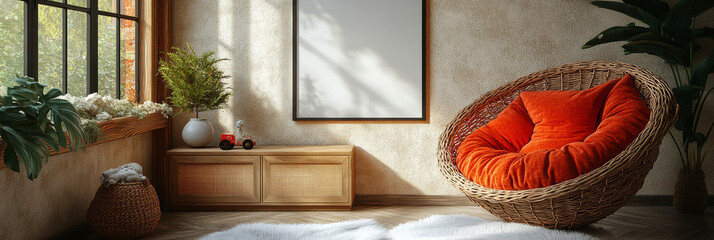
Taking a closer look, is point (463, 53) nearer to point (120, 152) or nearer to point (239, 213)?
point (239, 213)

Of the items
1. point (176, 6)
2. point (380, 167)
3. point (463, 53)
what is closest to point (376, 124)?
point (380, 167)

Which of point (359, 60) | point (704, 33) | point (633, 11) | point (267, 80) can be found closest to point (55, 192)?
point (267, 80)

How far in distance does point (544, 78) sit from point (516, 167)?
1140mm

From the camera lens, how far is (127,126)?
3.12 m

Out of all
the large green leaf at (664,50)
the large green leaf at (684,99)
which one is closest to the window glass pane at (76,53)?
the large green leaf at (664,50)

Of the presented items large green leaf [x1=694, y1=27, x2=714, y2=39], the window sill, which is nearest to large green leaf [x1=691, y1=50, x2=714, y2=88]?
large green leaf [x1=694, y1=27, x2=714, y2=39]

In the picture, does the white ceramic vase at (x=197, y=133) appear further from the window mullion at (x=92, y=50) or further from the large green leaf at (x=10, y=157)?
the large green leaf at (x=10, y=157)

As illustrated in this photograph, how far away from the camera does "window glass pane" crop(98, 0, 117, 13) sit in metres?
3.20

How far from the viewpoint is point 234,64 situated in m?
3.82

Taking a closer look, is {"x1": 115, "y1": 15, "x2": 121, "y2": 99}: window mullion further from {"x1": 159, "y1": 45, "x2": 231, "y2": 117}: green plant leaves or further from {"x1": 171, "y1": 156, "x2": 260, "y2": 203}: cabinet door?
{"x1": 171, "y1": 156, "x2": 260, "y2": 203}: cabinet door

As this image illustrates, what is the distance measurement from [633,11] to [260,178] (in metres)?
2.86

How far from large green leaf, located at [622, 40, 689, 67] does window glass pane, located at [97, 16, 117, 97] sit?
11.5 feet

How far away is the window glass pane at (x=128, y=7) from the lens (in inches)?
137

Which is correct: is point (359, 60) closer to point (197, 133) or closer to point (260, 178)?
point (260, 178)
